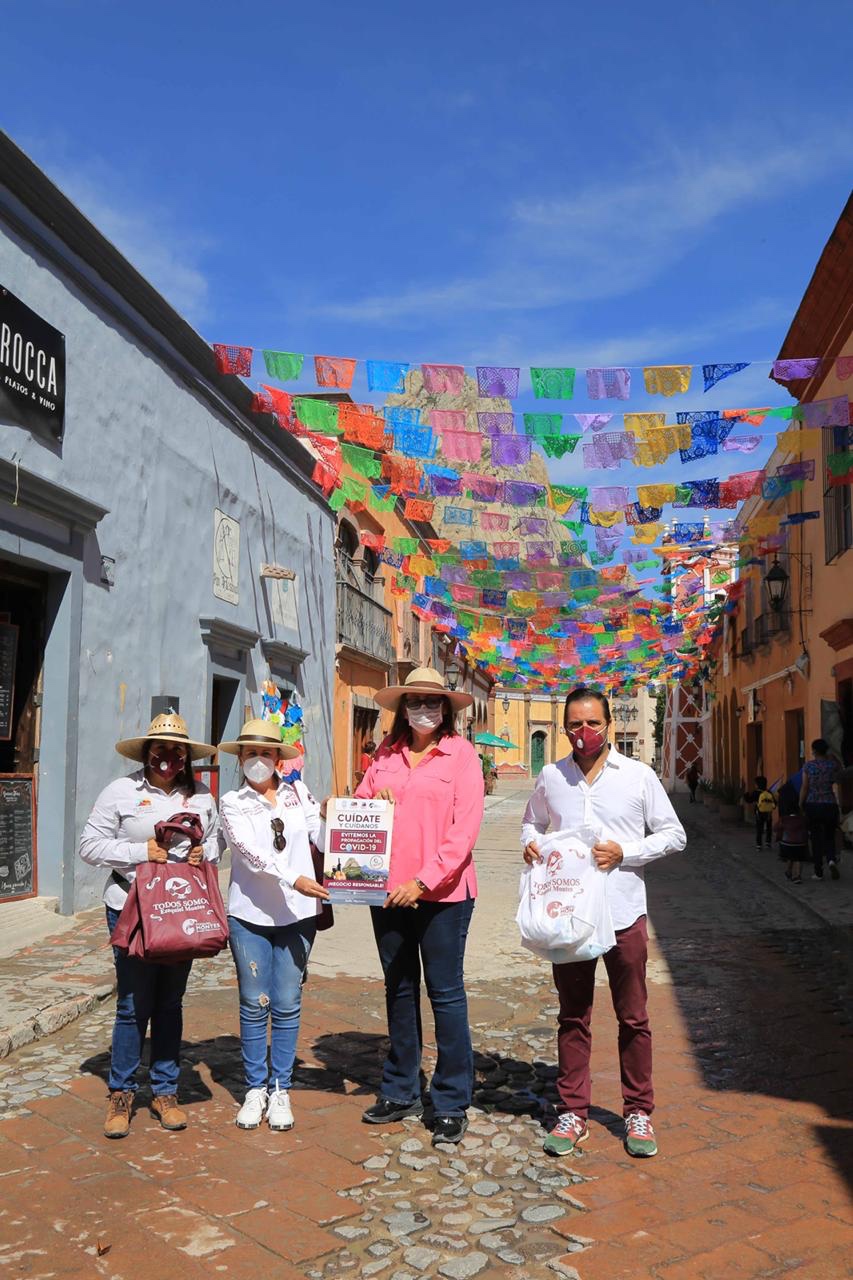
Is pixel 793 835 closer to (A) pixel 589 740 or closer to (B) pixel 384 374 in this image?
(B) pixel 384 374

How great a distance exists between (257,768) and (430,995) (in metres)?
1.11

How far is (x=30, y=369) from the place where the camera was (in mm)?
8398

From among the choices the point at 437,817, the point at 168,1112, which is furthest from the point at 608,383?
the point at 168,1112

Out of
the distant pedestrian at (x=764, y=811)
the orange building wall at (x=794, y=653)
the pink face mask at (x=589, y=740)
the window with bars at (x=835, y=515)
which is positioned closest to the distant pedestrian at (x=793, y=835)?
the orange building wall at (x=794, y=653)

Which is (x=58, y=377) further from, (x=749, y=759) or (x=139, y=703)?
(x=749, y=759)

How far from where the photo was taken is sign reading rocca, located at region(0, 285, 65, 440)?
8094mm

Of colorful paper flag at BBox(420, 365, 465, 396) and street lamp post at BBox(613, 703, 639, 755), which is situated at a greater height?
colorful paper flag at BBox(420, 365, 465, 396)

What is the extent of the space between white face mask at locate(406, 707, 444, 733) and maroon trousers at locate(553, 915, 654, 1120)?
1018 mm

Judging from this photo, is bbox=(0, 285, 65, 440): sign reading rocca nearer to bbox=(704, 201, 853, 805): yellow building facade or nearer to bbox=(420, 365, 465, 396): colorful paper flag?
bbox=(420, 365, 465, 396): colorful paper flag

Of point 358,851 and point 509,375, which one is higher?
point 509,375

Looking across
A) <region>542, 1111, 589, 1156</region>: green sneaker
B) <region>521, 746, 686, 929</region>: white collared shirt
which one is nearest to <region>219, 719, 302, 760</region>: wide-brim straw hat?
<region>521, 746, 686, 929</region>: white collared shirt

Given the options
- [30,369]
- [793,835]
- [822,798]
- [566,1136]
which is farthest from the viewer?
[793,835]

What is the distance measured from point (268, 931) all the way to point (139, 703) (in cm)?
661

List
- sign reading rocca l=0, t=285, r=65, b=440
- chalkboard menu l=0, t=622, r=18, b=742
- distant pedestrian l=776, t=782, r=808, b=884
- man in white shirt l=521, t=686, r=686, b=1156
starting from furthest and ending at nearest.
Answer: distant pedestrian l=776, t=782, r=808, b=884 → chalkboard menu l=0, t=622, r=18, b=742 → sign reading rocca l=0, t=285, r=65, b=440 → man in white shirt l=521, t=686, r=686, b=1156
